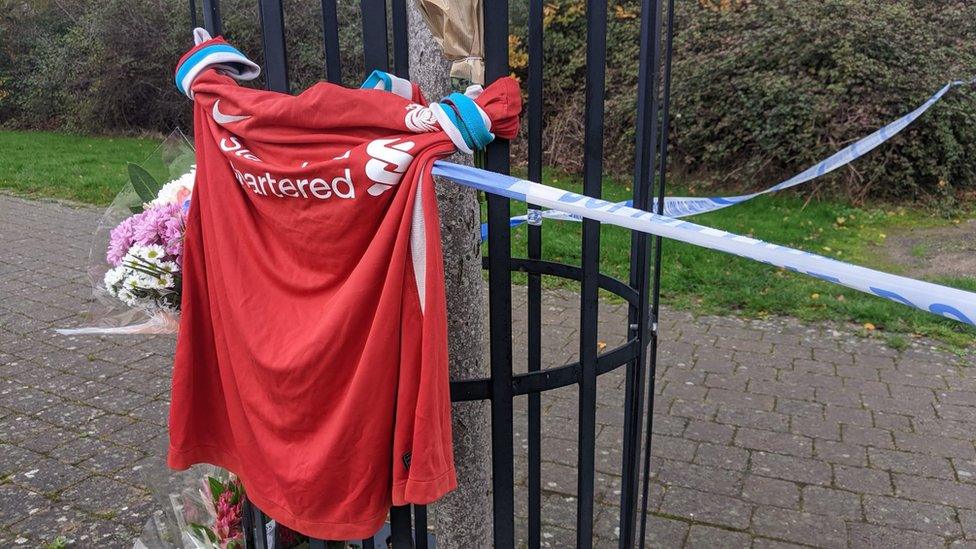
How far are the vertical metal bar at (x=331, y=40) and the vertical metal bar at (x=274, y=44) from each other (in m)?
0.09

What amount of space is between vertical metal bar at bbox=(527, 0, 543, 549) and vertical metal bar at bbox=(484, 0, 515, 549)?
14 centimetres

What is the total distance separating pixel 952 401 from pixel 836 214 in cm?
344

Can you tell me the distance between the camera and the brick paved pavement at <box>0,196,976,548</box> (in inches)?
118

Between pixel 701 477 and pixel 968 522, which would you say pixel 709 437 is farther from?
pixel 968 522

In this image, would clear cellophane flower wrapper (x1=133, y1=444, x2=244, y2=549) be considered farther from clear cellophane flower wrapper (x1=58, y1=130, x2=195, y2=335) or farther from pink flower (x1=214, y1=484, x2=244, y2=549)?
clear cellophane flower wrapper (x1=58, y1=130, x2=195, y2=335)

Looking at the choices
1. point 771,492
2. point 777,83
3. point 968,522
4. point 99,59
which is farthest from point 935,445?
point 99,59

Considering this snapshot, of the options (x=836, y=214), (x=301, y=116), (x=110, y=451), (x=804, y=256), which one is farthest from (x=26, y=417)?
(x=836, y=214)

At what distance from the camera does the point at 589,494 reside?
6.21ft

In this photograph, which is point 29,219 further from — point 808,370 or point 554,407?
point 808,370

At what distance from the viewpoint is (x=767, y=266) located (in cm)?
578

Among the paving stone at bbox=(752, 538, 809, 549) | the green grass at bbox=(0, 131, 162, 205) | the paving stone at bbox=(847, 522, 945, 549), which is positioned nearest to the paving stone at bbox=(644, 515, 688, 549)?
the paving stone at bbox=(752, 538, 809, 549)

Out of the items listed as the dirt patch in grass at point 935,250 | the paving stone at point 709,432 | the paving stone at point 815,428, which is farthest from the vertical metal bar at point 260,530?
the dirt patch in grass at point 935,250

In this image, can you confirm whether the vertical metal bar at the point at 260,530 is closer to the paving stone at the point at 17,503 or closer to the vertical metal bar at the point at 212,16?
the vertical metal bar at the point at 212,16

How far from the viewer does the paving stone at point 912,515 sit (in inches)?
114
